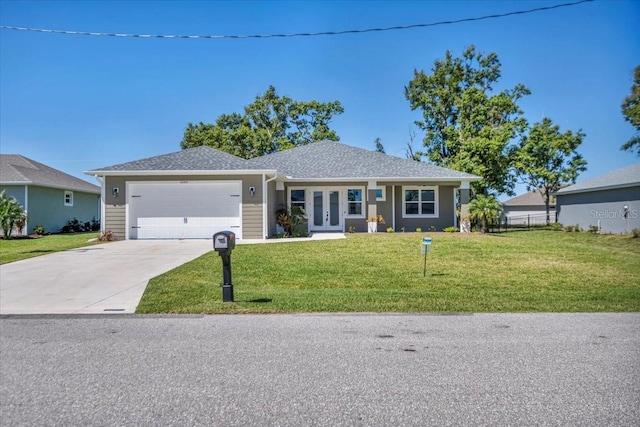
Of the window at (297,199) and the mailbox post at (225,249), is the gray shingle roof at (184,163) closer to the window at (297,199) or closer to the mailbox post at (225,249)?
the window at (297,199)

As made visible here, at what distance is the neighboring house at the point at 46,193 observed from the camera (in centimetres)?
2384

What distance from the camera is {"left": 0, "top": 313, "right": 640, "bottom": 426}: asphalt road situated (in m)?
3.08

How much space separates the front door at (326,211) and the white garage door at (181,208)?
494cm

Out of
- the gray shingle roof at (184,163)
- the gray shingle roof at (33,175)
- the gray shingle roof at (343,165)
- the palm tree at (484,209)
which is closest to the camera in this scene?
the gray shingle roof at (184,163)

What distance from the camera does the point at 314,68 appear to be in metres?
19.8

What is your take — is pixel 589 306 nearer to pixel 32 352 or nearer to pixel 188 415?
pixel 188 415

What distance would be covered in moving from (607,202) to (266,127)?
29.6 metres

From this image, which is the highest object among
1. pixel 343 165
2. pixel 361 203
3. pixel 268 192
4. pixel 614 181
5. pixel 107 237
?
pixel 343 165

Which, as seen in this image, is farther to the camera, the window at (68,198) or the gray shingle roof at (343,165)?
the window at (68,198)

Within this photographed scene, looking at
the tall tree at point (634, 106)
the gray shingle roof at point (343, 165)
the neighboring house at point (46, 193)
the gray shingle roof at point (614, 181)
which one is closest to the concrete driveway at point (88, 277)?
the gray shingle roof at point (343, 165)

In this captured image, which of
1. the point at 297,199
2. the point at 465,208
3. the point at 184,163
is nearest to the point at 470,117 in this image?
the point at 465,208

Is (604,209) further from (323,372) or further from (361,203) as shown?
(323,372)

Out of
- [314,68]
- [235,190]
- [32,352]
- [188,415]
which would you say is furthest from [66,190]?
[188,415]

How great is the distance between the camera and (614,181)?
83.0 feet
